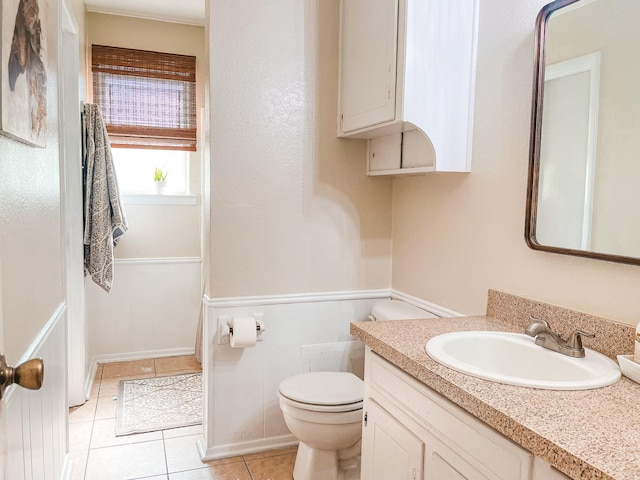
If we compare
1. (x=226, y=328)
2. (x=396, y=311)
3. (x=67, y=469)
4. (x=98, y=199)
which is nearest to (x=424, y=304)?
(x=396, y=311)

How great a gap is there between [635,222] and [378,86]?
111 centimetres

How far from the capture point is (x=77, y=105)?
2832mm

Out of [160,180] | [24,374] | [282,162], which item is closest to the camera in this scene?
[24,374]

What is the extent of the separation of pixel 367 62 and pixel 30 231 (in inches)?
57.8

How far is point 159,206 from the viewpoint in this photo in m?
3.78

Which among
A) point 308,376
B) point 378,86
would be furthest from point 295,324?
point 378,86

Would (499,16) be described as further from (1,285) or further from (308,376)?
(1,285)

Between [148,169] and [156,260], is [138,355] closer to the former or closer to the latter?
[156,260]

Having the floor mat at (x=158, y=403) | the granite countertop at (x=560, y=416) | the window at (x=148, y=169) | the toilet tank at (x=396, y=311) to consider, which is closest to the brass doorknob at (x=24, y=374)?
the granite countertop at (x=560, y=416)

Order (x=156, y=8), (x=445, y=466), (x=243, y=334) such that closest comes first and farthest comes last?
(x=445, y=466)
(x=243, y=334)
(x=156, y=8)

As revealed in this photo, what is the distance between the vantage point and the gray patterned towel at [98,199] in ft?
9.93

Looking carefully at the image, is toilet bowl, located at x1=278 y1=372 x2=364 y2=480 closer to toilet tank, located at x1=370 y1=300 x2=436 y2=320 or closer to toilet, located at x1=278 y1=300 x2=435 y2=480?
toilet, located at x1=278 y1=300 x2=435 y2=480

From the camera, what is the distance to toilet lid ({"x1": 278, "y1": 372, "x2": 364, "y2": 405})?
81.0 inches

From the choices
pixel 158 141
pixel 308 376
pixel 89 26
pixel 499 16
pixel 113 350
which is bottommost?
pixel 113 350
